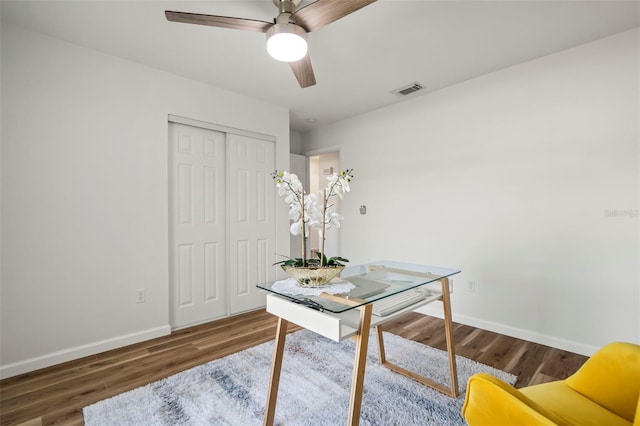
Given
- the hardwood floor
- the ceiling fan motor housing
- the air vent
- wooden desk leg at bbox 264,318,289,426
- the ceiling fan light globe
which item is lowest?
the hardwood floor

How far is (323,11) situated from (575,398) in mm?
2090

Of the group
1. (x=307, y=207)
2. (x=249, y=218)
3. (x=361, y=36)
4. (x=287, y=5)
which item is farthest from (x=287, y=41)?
(x=249, y=218)

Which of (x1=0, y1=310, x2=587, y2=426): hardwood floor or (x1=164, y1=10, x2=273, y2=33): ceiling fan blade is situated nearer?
(x1=164, y1=10, x2=273, y2=33): ceiling fan blade

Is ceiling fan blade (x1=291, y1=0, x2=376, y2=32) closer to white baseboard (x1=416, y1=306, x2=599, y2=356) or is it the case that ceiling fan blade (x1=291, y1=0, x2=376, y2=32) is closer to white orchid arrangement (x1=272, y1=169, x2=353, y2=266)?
white orchid arrangement (x1=272, y1=169, x2=353, y2=266)

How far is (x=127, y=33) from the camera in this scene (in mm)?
2256

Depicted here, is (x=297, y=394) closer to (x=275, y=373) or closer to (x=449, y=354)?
(x=275, y=373)

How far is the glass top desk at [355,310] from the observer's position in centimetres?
123

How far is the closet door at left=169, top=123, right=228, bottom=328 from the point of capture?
3000 mm

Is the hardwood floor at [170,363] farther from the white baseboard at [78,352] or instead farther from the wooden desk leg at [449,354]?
the wooden desk leg at [449,354]

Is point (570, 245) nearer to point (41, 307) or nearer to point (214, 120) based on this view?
point (214, 120)

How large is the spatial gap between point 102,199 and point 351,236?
290cm

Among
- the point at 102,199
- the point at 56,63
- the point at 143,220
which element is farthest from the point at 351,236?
the point at 56,63

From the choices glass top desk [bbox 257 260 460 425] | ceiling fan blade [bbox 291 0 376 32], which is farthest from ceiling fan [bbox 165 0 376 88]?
glass top desk [bbox 257 260 460 425]

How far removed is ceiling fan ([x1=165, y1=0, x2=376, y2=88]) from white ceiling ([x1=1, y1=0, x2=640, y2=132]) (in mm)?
254
